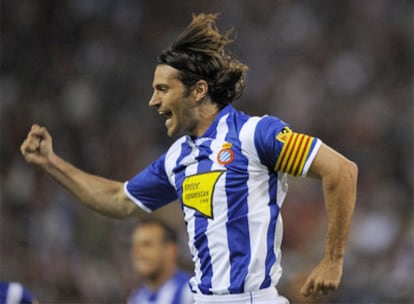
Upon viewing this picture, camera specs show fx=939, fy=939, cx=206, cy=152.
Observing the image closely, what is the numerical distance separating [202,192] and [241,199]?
0.60ft

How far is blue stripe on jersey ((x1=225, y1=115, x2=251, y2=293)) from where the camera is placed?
155 inches

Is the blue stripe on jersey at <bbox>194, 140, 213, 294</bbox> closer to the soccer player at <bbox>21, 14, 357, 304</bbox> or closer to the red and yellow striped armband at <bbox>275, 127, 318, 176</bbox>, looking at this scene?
the soccer player at <bbox>21, 14, 357, 304</bbox>

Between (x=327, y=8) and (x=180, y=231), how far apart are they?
14.6 ft

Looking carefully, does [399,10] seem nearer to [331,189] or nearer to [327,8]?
[327,8]

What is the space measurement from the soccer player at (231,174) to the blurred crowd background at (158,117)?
3136mm

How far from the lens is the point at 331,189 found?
3.80 metres

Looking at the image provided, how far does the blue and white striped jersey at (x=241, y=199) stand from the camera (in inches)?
153

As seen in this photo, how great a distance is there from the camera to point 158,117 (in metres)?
10.9

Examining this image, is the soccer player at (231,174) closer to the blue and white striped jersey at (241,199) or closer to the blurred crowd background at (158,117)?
the blue and white striped jersey at (241,199)

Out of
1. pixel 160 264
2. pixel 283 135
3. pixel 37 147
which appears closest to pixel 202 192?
pixel 283 135

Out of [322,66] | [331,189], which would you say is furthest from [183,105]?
[322,66]

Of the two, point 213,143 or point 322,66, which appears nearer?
point 213,143

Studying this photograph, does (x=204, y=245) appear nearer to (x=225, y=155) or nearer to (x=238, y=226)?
(x=238, y=226)

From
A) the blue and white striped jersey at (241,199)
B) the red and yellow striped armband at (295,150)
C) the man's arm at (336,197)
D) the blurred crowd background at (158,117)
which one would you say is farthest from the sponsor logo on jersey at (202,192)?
the blurred crowd background at (158,117)
